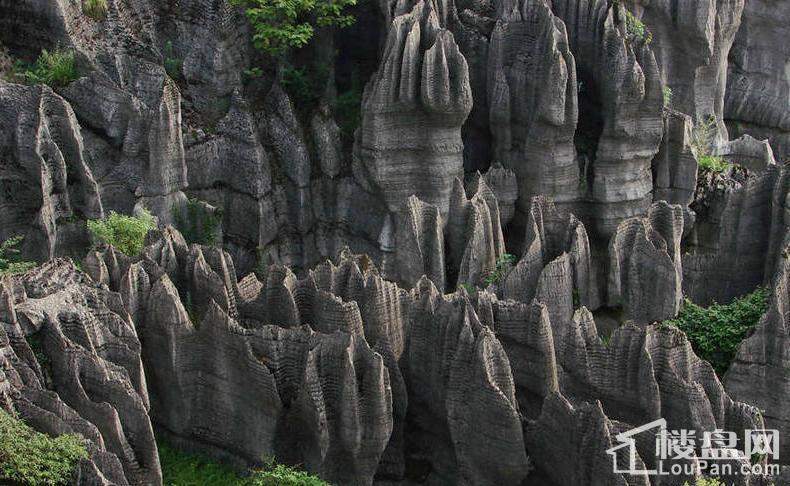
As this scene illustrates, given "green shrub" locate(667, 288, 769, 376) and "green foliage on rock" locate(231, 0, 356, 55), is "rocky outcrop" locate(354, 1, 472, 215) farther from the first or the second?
"green shrub" locate(667, 288, 769, 376)

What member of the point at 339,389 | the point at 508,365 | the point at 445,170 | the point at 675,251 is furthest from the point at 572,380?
the point at 445,170

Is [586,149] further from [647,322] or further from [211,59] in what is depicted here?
[211,59]

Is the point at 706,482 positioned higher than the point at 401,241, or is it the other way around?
the point at 401,241

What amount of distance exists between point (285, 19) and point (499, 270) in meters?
8.69

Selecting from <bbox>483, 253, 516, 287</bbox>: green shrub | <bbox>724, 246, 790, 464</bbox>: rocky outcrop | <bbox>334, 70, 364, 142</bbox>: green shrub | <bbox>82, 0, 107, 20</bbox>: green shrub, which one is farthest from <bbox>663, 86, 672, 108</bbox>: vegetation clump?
<bbox>82, 0, 107, 20</bbox>: green shrub

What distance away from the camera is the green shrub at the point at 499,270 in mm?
23078

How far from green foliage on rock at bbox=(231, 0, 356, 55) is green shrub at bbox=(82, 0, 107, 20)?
9.85 ft

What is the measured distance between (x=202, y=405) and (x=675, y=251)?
9.84m

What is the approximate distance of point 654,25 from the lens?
3020 cm

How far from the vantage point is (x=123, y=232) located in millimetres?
22562

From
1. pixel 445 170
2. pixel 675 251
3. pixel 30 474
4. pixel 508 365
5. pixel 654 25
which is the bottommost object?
pixel 30 474

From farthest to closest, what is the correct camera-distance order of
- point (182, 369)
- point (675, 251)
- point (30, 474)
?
point (675, 251), point (182, 369), point (30, 474)

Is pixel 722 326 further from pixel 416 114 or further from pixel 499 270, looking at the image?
pixel 416 114

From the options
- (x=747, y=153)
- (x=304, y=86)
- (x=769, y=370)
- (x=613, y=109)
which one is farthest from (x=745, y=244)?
(x=304, y=86)
